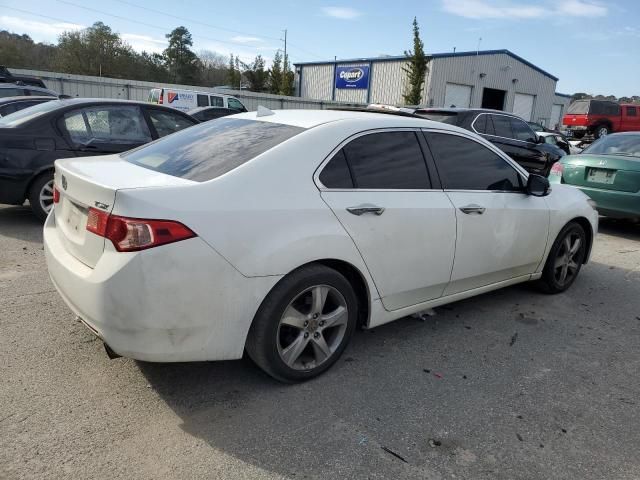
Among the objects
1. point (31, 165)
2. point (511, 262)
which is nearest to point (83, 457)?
point (511, 262)

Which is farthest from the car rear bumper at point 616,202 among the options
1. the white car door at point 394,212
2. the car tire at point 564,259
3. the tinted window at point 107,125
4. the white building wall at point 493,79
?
the white building wall at point 493,79

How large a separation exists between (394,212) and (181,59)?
74.6 meters

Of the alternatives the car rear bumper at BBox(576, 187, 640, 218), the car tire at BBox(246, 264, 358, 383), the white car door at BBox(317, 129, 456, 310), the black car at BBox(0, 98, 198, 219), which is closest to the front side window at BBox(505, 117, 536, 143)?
the car rear bumper at BBox(576, 187, 640, 218)

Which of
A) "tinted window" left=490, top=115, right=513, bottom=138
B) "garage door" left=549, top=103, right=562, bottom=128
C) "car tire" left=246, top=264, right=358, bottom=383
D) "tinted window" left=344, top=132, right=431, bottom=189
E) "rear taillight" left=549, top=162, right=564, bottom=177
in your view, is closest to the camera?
"car tire" left=246, top=264, right=358, bottom=383

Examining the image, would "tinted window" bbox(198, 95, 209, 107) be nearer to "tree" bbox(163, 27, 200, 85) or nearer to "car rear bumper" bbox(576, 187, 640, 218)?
"car rear bumper" bbox(576, 187, 640, 218)

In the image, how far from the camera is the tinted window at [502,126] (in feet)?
34.8

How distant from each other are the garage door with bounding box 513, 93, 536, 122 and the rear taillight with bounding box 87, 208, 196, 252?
41139mm

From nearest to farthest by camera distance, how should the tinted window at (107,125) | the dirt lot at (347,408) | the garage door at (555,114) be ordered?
the dirt lot at (347,408), the tinted window at (107,125), the garage door at (555,114)

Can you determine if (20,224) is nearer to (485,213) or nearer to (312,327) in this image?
(312,327)

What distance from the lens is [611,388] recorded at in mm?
3236

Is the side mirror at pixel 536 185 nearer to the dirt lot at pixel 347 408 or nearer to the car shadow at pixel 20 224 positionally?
the dirt lot at pixel 347 408

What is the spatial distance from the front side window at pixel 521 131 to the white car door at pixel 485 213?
7.28 metres

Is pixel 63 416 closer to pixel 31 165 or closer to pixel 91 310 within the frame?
pixel 91 310

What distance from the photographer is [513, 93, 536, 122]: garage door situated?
39375mm
